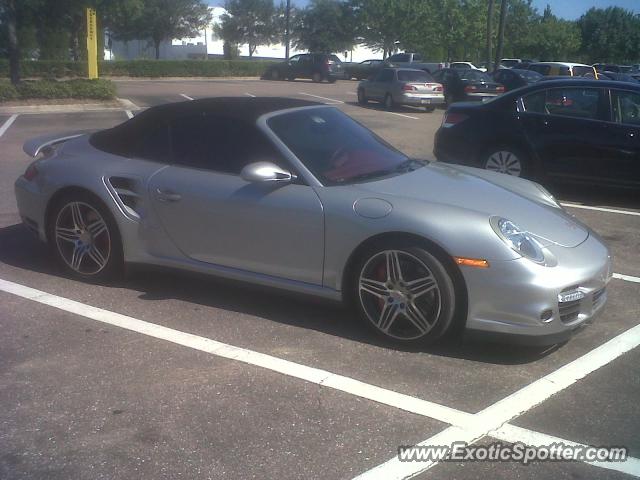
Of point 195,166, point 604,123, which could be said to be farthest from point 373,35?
point 195,166

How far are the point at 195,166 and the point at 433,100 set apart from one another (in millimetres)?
19186

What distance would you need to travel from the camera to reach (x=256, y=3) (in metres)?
64.4

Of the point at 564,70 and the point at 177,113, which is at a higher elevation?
the point at 564,70

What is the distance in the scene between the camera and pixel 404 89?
22953 millimetres

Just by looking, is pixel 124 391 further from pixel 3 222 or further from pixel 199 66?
pixel 199 66

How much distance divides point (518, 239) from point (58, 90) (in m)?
18.9

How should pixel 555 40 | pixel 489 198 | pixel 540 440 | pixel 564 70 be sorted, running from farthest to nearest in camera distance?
1. pixel 555 40
2. pixel 564 70
3. pixel 489 198
4. pixel 540 440

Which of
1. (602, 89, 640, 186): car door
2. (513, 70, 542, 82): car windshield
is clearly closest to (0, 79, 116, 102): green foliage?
(513, 70, 542, 82): car windshield

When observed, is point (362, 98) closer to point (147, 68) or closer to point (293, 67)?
point (293, 67)

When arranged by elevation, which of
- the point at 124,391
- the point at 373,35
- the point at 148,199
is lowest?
the point at 124,391

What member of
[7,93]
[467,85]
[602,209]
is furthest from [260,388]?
[467,85]

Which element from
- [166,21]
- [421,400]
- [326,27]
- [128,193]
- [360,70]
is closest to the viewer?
[421,400]

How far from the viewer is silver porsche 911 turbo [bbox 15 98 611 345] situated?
4109 millimetres

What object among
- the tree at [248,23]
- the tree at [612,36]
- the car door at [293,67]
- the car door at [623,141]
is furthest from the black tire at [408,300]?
the tree at [612,36]
